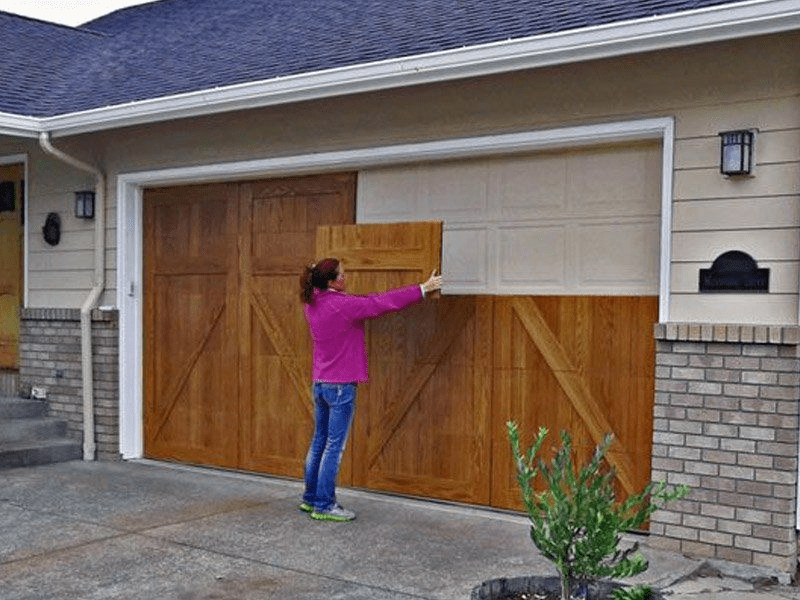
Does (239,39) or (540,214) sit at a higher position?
(239,39)

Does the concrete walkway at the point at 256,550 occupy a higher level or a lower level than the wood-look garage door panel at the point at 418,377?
lower

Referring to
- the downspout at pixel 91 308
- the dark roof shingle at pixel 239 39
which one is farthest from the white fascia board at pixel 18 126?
the downspout at pixel 91 308

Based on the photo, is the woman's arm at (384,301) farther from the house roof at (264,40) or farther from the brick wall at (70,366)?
the brick wall at (70,366)

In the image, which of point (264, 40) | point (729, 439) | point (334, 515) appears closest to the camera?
point (729, 439)

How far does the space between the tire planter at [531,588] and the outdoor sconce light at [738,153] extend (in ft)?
7.57

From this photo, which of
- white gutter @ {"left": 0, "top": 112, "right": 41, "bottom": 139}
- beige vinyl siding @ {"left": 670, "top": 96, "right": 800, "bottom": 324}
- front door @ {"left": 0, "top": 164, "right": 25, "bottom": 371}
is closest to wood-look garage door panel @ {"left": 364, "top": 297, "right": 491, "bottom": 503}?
beige vinyl siding @ {"left": 670, "top": 96, "right": 800, "bottom": 324}

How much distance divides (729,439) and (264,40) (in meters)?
4.87

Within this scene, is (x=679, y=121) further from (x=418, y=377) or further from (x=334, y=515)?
(x=334, y=515)

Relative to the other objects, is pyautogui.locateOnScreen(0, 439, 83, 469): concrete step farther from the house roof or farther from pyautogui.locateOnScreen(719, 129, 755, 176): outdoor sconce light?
pyautogui.locateOnScreen(719, 129, 755, 176): outdoor sconce light

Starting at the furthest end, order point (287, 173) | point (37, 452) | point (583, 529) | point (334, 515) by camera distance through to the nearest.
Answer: point (37, 452), point (287, 173), point (334, 515), point (583, 529)

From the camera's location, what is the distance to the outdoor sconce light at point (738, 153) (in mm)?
4926

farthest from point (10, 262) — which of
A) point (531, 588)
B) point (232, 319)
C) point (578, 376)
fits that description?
Result: point (531, 588)

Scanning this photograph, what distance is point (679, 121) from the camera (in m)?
5.23

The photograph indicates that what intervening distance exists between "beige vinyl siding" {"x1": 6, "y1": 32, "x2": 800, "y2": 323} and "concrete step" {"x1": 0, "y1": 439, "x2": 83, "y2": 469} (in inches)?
109
